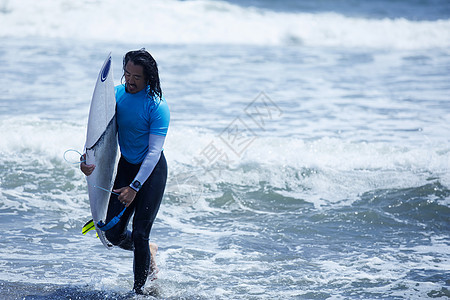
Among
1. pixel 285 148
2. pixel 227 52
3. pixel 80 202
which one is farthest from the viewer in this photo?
pixel 227 52

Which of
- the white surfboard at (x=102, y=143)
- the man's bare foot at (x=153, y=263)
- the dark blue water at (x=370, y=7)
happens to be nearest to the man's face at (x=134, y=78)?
the white surfboard at (x=102, y=143)

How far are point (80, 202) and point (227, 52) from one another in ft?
37.9

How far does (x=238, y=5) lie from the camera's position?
2348 centimetres

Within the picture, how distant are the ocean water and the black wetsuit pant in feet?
1.18

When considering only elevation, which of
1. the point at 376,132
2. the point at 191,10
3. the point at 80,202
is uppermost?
the point at 191,10

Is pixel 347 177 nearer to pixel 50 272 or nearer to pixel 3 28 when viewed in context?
pixel 50 272

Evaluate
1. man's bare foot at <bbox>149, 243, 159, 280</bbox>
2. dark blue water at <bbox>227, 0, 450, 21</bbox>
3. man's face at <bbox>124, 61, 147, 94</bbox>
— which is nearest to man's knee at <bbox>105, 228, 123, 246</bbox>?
man's bare foot at <bbox>149, 243, 159, 280</bbox>

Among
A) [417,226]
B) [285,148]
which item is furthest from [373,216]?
[285,148]

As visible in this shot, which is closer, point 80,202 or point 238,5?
point 80,202

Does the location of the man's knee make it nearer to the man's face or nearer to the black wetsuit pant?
the black wetsuit pant

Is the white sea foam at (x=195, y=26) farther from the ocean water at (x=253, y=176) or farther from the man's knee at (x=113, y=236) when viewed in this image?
the man's knee at (x=113, y=236)

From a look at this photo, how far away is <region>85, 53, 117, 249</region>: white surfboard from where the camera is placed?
3842 mm

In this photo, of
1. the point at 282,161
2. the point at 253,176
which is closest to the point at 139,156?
the point at 253,176

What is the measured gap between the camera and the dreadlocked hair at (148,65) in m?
3.67
